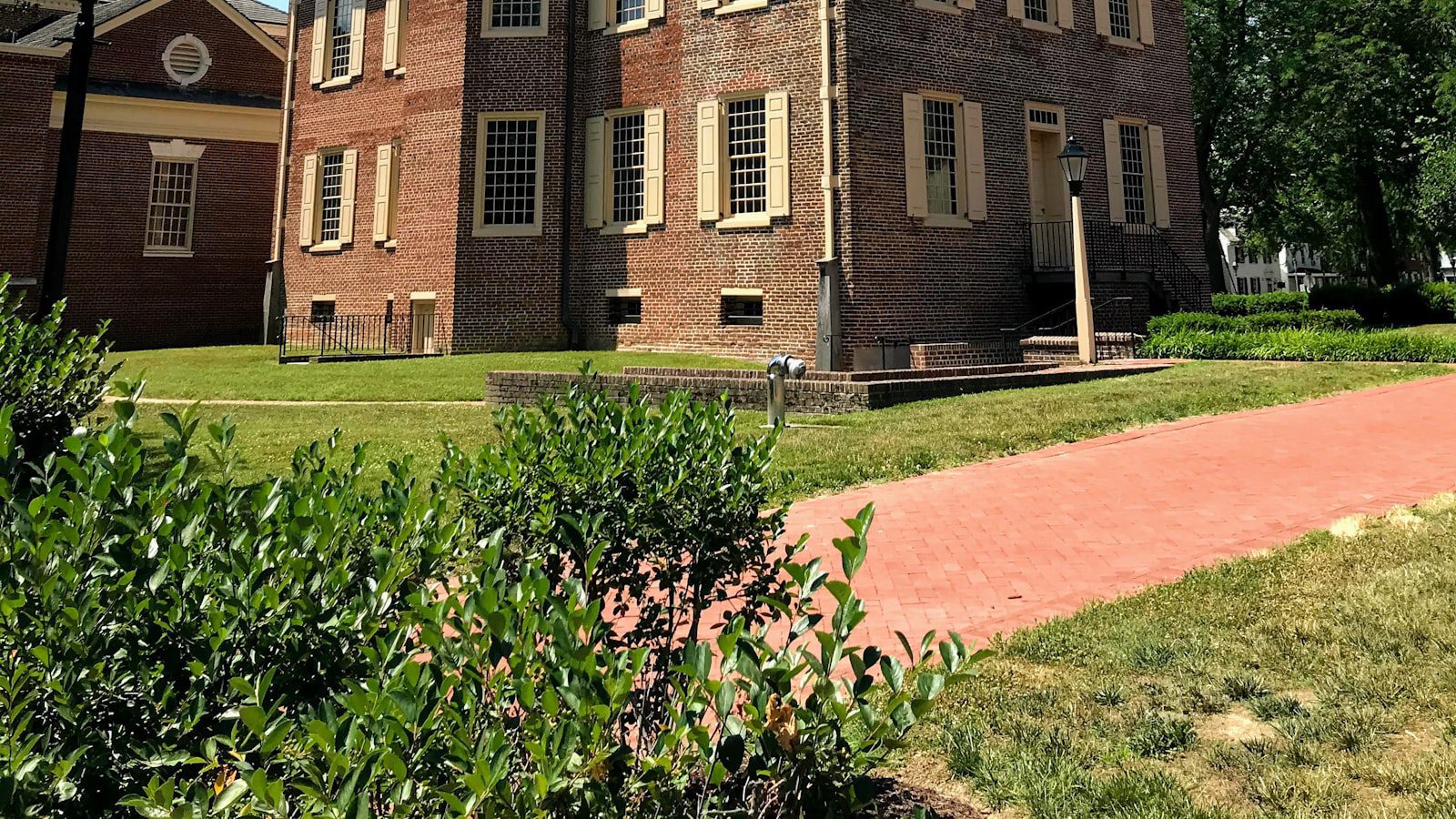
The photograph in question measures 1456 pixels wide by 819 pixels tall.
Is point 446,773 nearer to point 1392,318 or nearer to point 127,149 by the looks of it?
point 1392,318

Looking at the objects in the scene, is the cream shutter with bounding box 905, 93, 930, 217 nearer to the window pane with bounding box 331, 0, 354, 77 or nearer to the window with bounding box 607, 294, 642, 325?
the window with bounding box 607, 294, 642, 325

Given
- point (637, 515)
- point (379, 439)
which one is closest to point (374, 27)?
point (379, 439)

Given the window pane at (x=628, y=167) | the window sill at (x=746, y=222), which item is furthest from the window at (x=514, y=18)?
the window sill at (x=746, y=222)

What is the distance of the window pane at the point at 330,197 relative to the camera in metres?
23.8

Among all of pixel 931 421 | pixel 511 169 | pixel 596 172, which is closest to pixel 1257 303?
pixel 596 172

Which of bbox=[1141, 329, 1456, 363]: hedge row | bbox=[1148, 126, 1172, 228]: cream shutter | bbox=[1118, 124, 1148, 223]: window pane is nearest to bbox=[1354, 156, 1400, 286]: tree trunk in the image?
bbox=[1148, 126, 1172, 228]: cream shutter

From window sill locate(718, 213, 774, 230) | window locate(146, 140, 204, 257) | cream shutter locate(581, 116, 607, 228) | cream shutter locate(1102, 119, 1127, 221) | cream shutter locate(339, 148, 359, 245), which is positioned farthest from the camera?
window locate(146, 140, 204, 257)

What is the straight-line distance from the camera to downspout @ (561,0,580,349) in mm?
21219

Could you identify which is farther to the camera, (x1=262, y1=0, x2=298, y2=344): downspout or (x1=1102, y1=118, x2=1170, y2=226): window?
(x1=262, y1=0, x2=298, y2=344): downspout

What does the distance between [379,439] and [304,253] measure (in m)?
16.1

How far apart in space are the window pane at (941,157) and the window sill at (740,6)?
12.9 ft

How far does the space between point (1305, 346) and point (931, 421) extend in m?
9.50

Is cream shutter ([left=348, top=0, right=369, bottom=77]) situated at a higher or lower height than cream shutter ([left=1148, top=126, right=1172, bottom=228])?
higher

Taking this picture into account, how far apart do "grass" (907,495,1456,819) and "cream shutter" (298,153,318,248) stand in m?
23.8
